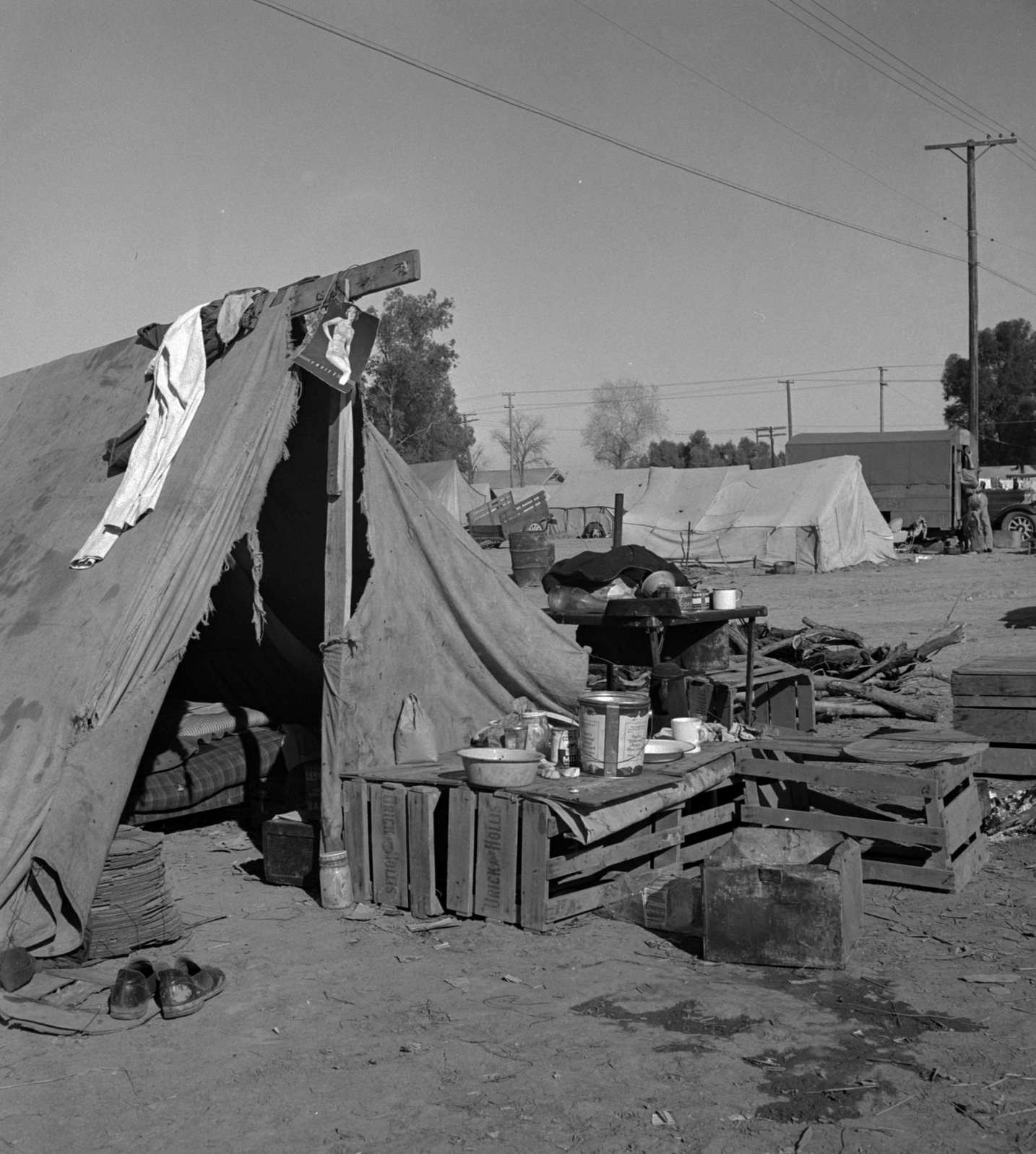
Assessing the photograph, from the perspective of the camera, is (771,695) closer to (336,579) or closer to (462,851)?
(462,851)

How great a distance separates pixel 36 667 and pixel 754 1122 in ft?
11.4

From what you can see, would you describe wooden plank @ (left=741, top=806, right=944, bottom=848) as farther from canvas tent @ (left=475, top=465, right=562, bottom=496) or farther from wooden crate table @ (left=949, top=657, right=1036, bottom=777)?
canvas tent @ (left=475, top=465, right=562, bottom=496)

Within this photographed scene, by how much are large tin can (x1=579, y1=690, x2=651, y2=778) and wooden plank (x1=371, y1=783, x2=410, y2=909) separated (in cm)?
88

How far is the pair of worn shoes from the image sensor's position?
4.12 metres

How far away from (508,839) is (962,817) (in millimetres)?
2222

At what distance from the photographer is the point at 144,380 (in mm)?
6152

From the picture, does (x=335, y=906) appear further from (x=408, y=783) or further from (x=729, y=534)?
(x=729, y=534)

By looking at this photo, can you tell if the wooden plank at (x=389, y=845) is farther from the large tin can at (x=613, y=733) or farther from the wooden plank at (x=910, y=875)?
the wooden plank at (x=910, y=875)

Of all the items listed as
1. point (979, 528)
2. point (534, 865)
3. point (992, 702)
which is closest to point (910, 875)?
point (992, 702)

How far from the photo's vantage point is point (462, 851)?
16.7ft

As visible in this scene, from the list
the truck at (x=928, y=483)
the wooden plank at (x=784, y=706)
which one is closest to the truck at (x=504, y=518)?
the truck at (x=928, y=483)

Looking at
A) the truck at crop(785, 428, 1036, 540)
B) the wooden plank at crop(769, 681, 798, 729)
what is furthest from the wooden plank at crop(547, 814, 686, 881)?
the truck at crop(785, 428, 1036, 540)

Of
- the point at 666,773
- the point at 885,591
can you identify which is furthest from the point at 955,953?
the point at 885,591

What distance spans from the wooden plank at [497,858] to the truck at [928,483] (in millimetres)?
24354
